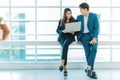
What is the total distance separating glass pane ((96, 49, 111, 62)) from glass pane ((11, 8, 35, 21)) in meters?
1.54

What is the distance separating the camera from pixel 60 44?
20.4ft

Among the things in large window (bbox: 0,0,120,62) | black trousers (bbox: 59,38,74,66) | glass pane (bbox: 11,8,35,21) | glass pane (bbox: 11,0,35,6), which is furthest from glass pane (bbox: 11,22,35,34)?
black trousers (bbox: 59,38,74,66)

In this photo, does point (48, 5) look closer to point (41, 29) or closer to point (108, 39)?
point (41, 29)

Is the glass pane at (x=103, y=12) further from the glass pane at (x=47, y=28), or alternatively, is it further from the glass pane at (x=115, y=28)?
the glass pane at (x=47, y=28)

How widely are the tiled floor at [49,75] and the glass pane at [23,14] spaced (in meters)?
1.05

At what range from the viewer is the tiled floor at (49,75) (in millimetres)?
5836

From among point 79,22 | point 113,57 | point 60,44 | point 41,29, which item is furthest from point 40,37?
point 113,57

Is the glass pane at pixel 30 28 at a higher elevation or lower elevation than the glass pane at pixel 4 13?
lower

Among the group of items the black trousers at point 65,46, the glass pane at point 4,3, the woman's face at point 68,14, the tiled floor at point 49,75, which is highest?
the glass pane at point 4,3

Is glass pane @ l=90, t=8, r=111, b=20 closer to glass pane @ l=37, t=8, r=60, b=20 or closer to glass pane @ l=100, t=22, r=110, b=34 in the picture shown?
glass pane @ l=100, t=22, r=110, b=34

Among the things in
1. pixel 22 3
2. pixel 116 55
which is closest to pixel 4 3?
pixel 22 3

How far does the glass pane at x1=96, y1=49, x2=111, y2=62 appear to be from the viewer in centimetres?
669

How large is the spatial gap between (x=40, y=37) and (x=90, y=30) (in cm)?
116

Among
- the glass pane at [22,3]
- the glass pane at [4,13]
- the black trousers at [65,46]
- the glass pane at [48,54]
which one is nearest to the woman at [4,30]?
the glass pane at [4,13]
